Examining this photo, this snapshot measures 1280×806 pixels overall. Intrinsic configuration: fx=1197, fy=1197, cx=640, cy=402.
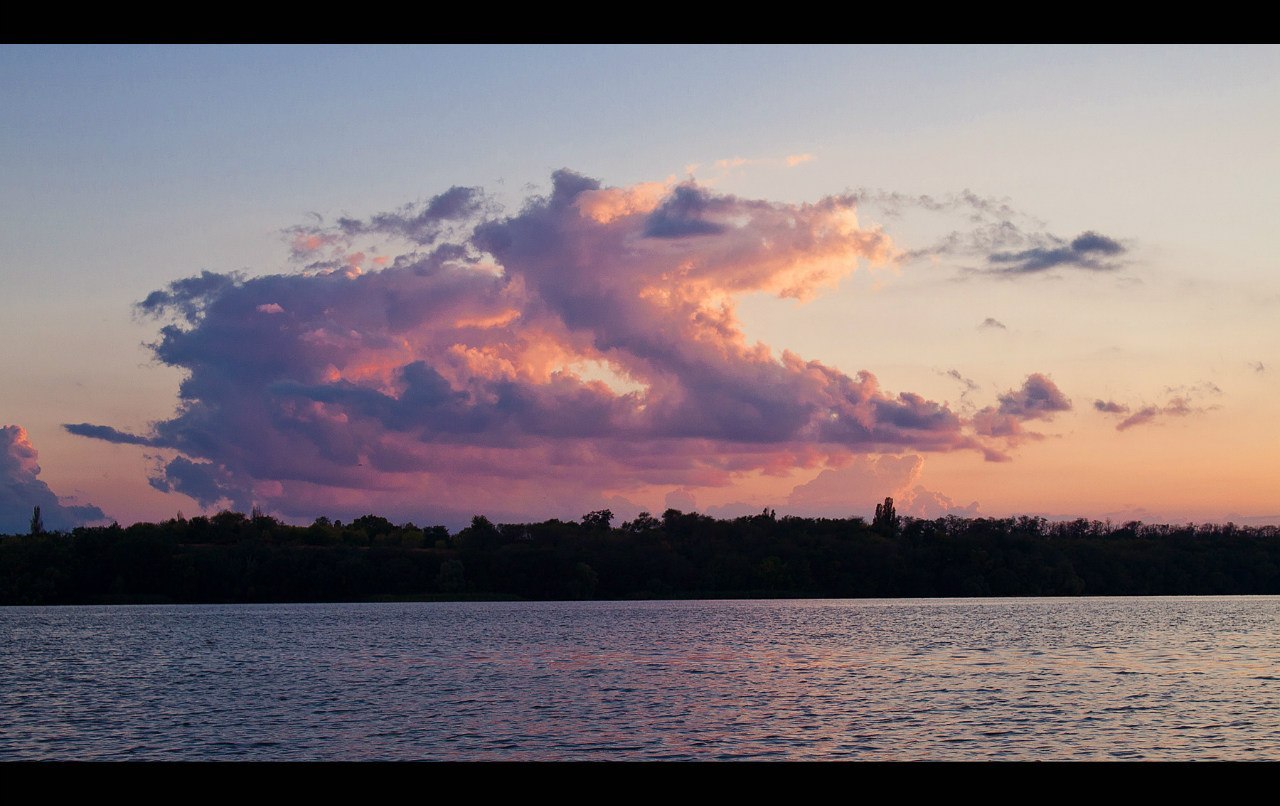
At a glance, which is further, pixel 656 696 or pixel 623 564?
pixel 623 564

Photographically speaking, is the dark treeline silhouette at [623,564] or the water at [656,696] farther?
the dark treeline silhouette at [623,564]

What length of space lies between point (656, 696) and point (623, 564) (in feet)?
384

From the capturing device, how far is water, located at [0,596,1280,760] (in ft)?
85.6

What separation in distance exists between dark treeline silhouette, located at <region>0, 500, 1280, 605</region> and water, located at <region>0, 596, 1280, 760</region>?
2616 inches

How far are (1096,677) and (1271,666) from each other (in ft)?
31.0

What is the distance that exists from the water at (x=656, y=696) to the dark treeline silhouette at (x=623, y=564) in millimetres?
66442

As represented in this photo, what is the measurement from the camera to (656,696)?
3662 cm

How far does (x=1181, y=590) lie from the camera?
152 meters

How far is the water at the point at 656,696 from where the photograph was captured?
26078mm

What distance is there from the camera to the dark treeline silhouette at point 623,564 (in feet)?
453
